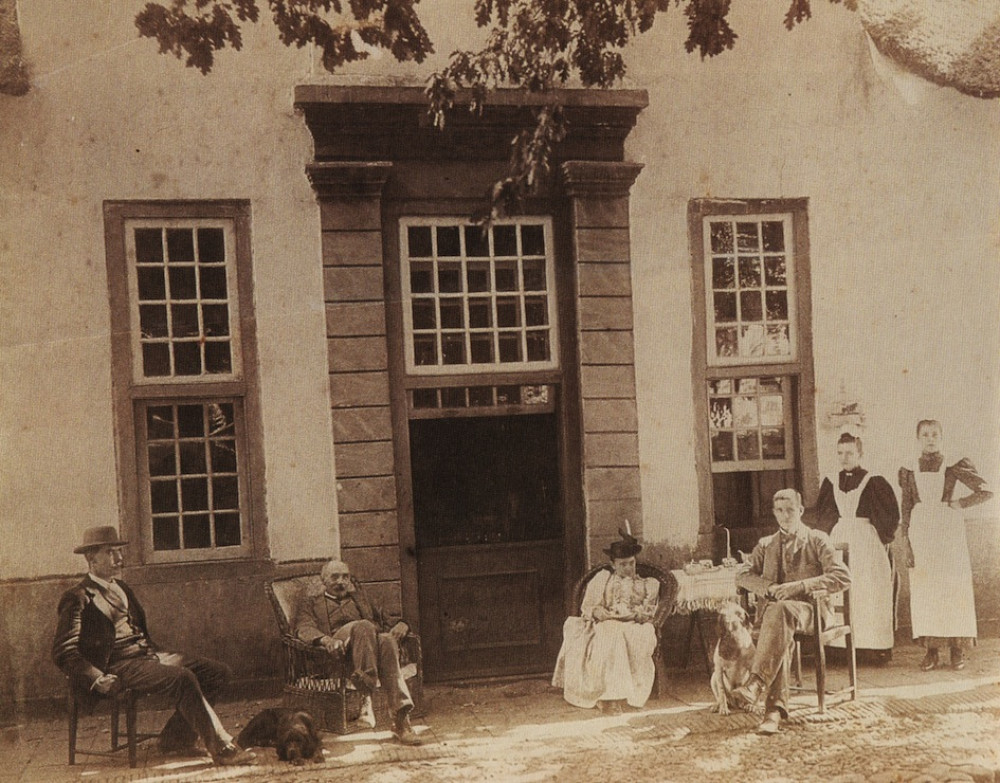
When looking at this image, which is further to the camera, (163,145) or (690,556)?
(690,556)

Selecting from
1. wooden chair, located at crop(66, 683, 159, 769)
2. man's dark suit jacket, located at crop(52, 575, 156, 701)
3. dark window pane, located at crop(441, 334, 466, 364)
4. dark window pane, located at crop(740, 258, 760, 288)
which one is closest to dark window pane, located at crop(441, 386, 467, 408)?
dark window pane, located at crop(441, 334, 466, 364)

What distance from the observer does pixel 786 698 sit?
4.08m

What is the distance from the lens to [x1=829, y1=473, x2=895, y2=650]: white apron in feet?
14.5

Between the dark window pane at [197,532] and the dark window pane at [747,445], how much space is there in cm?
257

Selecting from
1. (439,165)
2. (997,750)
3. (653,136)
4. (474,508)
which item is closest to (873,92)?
(653,136)

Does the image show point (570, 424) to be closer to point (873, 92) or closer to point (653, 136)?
point (653, 136)

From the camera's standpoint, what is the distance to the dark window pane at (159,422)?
156 inches

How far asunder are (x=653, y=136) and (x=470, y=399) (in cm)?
155

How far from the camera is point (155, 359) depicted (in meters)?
3.93

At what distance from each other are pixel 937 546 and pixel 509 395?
7.54ft

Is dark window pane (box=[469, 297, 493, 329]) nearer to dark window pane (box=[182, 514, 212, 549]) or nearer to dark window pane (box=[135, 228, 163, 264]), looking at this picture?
dark window pane (box=[135, 228, 163, 264])

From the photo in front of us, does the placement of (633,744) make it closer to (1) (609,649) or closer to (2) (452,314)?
(1) (609,649)

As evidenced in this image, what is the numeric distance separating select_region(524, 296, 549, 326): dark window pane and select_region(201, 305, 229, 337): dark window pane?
4.56ft

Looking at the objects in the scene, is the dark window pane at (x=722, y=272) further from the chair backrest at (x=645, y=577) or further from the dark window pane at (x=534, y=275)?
the chair backrest at (x=645, y=577)
